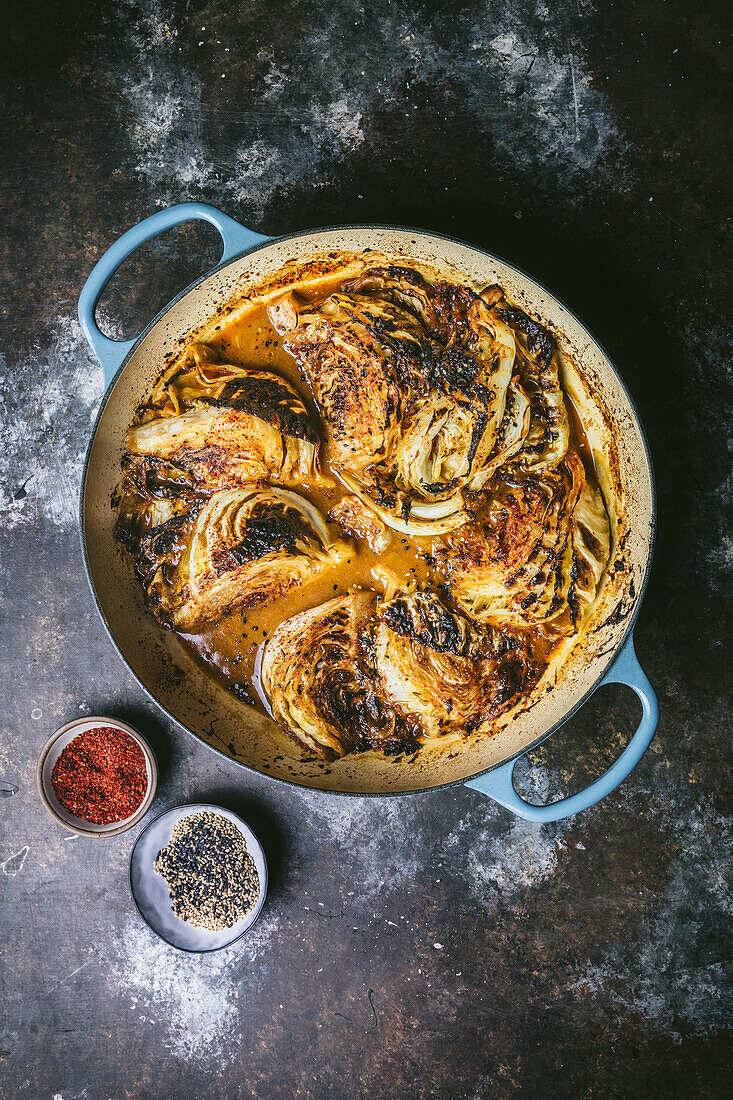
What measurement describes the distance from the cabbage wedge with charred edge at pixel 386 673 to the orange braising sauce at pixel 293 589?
71 millimetres

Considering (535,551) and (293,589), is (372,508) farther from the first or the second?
(535,551)

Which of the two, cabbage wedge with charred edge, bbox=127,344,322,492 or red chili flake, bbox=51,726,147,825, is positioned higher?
cabbage wedge with charred edge, bbox=127,344,322,492

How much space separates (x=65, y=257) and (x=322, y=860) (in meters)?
3.44

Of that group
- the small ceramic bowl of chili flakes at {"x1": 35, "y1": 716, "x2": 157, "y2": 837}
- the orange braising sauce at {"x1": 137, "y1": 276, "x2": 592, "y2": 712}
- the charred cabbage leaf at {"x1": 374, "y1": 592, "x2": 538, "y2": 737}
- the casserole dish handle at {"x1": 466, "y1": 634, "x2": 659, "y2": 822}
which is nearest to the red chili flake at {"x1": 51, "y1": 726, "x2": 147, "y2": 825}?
the small ceramic bowl of chili flakes at {"x1": 35, "y1": 716, "x2": 157, "y2": 837}

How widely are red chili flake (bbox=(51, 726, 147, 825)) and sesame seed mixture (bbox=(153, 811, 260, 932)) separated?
35cm

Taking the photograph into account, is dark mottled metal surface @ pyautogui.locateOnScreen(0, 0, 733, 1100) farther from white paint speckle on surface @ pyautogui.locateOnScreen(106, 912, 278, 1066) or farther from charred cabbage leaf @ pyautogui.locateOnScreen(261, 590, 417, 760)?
charred cabbage leaf @ pyautogui.locateOnScreen(261, 590, 417, 760)

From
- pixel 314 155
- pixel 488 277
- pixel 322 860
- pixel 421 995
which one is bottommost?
pixel 421 995

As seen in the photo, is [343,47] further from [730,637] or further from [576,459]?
[730,637]

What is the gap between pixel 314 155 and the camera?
3.48 m

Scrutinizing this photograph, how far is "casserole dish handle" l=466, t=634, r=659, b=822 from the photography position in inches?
117

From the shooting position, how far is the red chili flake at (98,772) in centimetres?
344

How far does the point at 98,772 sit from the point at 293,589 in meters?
1.36

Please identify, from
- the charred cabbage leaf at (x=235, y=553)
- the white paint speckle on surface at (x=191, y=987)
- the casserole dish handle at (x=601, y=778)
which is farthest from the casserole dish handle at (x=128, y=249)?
the white paint speckle on surface at (x=191, y=987)

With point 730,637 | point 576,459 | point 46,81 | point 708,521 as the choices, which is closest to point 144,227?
point 46,81
